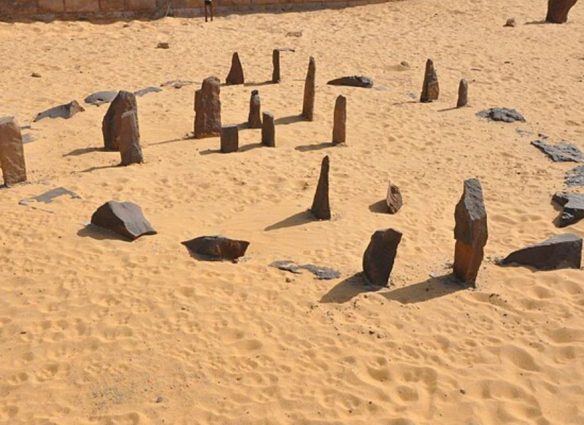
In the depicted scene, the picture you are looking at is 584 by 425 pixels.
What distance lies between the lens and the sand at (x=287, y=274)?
17.6ft

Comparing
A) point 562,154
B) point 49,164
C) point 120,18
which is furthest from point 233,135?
point 120,18

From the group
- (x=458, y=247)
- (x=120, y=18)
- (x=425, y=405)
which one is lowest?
(x=425, y=405)

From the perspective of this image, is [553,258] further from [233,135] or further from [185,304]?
[233,135]

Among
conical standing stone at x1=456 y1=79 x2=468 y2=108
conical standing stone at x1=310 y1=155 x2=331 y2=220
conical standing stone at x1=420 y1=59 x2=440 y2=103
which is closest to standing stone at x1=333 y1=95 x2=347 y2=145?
conical standing stone at x1=310 y1=155 x2=331 y2=220

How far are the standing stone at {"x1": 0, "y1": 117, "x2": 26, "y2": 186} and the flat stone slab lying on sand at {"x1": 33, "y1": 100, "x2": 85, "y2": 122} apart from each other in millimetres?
2753

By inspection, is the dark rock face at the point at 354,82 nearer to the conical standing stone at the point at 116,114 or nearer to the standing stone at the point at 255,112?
the standing stone at the point at 255,112

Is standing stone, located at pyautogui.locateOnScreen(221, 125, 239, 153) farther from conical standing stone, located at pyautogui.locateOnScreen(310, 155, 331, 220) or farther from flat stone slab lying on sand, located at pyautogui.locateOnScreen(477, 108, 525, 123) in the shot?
flat stone slab lying on sand, located at pyautogui.locateOnScreen(477, 108, 525, 123)

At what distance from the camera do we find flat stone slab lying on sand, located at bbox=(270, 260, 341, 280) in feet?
23.1

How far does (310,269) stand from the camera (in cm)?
714

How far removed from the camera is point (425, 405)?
5262 millimetres

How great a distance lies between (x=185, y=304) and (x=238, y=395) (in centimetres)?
140

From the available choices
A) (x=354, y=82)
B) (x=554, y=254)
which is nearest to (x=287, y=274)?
(x=554, y=254)

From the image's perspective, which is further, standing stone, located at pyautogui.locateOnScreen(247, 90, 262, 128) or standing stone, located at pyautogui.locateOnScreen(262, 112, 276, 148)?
standing stone, located at pyautogui.locateOnScreen(247, 90, 262, 128)

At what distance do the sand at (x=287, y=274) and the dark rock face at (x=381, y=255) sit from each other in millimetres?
180
